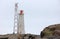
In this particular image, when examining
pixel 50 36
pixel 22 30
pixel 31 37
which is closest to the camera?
pixel 50 36

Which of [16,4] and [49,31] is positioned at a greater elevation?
[16,4]

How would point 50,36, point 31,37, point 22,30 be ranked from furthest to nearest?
point 22,30, point 31,37, point 50,36

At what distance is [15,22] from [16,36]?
32.8 feet

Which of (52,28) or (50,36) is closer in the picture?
(50,36)

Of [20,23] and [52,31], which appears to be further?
[20,23]

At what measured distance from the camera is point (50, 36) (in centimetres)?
2536

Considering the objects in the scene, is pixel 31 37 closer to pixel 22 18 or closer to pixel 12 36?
pixel 12 36

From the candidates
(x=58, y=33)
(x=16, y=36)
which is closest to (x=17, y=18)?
(x=16, y=36)

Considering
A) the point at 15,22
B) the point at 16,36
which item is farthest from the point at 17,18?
the point at 16,36

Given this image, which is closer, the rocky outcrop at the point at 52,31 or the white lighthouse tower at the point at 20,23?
the rocky outcrop at the point at 52,31

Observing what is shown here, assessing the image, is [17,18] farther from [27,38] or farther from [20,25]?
[27,38]

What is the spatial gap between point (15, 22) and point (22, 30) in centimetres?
200

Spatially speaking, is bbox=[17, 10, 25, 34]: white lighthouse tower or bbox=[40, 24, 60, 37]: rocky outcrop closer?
bbox=[40, 24, 60, 37]: rocky outcrop

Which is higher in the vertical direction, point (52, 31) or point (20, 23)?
point (20, 23)
